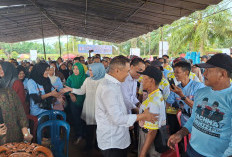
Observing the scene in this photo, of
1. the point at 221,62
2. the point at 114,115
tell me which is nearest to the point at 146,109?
the point at 114,115

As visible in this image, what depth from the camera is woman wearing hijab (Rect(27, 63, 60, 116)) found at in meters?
2.65

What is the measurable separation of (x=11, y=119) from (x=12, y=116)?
0.03m

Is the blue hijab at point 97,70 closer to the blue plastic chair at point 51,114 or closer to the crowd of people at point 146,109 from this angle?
the crowd of people at point 146,109

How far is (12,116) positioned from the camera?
5.95 ft

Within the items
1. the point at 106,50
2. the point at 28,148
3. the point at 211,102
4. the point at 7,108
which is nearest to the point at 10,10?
the point at 7,108

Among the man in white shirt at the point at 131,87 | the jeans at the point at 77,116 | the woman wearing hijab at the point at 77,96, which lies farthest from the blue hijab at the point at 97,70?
the jeans at the point at 77,116

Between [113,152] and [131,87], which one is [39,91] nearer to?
[131,87]

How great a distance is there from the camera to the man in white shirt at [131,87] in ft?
8.61

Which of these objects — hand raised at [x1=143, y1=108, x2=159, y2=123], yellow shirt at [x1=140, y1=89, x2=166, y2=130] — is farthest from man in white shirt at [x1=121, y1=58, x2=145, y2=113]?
hand raised at [x1=143, y1=108, x2=159, y2=123]

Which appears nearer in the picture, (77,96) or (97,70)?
(97,70)

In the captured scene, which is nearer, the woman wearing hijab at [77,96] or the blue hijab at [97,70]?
the blue hijab at [97,70]

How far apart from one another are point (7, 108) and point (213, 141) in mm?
1833

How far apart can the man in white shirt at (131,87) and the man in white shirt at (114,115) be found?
818 mm

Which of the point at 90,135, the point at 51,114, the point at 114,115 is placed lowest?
the point at 90,135
